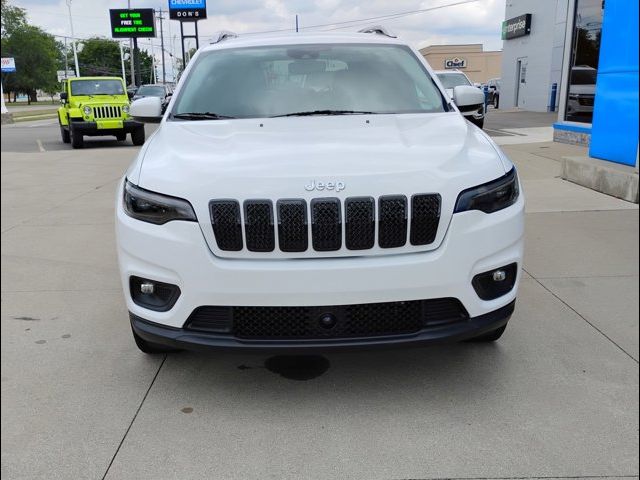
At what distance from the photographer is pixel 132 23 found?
3872 cm

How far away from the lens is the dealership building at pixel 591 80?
240 inches

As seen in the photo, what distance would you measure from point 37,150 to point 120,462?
608 inches

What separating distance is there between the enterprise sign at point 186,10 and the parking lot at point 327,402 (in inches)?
1324

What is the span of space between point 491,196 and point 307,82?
69.2 inches

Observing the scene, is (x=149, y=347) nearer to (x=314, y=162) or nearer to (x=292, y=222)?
(x=292, y=222)

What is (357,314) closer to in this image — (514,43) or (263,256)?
(263,256)

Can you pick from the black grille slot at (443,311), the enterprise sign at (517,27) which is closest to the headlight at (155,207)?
the black grille slot at (443,311)

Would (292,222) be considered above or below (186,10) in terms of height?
below

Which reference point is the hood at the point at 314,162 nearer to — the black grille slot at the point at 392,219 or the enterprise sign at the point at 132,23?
the black grille slot at the point at 392,219

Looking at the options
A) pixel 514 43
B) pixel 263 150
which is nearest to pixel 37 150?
pixel 263 150

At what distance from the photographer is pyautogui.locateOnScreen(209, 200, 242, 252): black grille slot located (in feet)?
8.72

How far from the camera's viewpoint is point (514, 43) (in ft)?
113

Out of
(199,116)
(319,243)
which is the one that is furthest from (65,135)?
(319,243)

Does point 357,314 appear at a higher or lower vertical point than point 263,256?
lower
